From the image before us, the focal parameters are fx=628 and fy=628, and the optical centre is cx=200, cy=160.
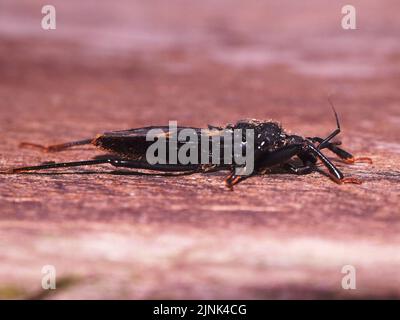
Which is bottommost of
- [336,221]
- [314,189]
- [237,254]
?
[237,254]

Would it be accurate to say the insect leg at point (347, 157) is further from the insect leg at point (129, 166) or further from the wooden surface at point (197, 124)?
the insect leg at point (129, 166)

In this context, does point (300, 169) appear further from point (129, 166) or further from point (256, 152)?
point (129, 166)

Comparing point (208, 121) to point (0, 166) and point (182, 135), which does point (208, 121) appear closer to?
point (182, 135)

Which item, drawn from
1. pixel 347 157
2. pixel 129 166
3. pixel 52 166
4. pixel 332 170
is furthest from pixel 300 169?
pixel 52 166

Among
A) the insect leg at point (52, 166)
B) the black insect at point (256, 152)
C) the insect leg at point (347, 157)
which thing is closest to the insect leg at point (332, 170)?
the black insect at point (256, 152)

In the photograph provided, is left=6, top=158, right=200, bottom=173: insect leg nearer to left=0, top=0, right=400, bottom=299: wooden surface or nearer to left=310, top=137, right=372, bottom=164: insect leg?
left=0, top=0, right=400, bottom=299: wooden surface
